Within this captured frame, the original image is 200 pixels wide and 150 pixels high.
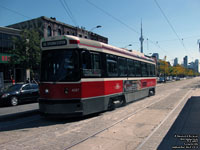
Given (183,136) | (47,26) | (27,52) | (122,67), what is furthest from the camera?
(47,26)

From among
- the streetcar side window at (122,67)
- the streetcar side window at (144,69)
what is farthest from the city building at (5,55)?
the streetcar side window at (122,67)

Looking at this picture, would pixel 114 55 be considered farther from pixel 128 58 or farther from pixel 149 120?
pixel 149 120

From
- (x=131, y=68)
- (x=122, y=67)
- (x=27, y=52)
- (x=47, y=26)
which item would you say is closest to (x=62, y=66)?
(x=122, y=67)

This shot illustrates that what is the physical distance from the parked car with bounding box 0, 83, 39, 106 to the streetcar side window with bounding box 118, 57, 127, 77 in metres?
7.55

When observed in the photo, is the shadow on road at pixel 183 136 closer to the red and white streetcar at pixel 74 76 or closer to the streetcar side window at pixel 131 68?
the red and white streetcar at pixel 74 76

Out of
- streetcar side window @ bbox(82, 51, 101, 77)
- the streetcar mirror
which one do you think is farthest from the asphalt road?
the streetcar mirror

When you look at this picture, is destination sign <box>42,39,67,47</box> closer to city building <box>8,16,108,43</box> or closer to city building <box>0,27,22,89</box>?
city building <box>0,27,22,89</box>

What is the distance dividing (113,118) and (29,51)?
16.2 meters

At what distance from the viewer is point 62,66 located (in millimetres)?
6961

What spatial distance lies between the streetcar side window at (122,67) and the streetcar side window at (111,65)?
49 centimetres

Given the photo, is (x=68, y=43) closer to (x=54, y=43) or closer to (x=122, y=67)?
(x=54, y=43)

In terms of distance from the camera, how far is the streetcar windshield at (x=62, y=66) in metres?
6.93

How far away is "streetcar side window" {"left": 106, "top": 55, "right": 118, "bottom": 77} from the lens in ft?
28.1

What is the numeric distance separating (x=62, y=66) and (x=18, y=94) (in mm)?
7470
